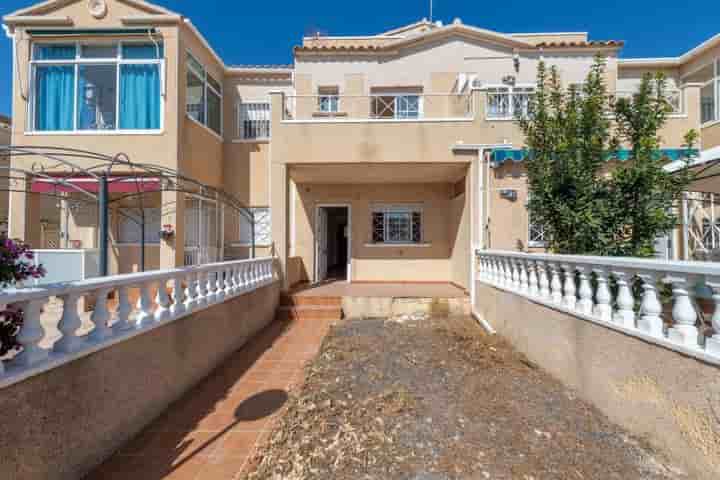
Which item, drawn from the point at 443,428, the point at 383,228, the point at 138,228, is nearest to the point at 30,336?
the point at 443,428

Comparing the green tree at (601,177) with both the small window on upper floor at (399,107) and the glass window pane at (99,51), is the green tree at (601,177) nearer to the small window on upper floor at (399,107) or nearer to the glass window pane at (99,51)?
the small window on upper floor at (399,107)

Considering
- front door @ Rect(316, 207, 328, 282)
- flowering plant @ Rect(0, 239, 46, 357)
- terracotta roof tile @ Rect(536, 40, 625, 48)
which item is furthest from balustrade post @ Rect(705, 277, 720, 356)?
terracotta roof tile @ Rect(536, 40, 625, 48)

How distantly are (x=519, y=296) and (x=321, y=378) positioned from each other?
Result: 4117 millimetres

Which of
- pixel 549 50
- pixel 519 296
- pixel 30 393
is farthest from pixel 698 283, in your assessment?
pixel 549 50

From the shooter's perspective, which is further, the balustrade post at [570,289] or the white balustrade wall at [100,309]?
the balustrade post at [570,289]

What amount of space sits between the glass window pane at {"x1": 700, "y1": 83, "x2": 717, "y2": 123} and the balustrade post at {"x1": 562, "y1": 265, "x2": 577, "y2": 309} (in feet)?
44.3

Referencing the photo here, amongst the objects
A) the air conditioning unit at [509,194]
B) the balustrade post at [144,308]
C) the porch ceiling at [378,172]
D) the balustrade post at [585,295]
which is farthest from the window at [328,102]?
the balustrade post at [585,295]

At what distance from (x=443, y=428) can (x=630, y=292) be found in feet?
8.91

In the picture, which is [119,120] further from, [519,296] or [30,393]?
[519,296]

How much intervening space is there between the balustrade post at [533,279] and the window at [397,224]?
7.02 meters

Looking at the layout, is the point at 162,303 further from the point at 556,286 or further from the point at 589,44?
the point at 589,44

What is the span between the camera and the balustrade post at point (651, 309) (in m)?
3.54

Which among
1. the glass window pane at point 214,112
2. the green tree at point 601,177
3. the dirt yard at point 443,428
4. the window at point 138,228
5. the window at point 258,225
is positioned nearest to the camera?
the dirt yard at point 443,428

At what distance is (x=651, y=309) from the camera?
3.57 meters
